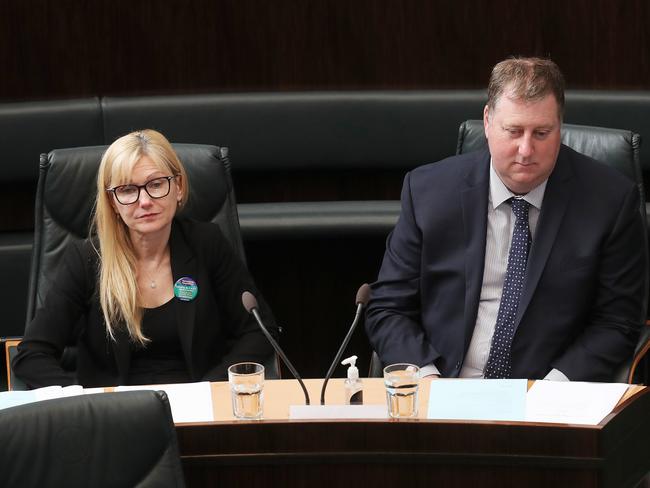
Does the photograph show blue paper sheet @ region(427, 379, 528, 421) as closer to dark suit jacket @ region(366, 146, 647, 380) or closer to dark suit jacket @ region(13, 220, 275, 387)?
dark suit jacket @ region(366, 146, 647, 380)

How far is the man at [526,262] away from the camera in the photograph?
249cm

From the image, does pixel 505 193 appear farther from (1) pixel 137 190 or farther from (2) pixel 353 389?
(1) pixel 137 190

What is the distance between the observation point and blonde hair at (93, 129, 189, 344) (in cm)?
264

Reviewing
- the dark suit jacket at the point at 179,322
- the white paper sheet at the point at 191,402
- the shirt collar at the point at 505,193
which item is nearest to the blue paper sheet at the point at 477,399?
the white paper sheet at the point at 191,402

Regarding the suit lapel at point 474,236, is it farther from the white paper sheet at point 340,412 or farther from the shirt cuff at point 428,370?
the white paper sheet at point 340,412

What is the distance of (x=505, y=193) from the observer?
2.58m

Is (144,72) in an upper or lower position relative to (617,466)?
upper

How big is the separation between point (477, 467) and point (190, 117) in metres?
2.17

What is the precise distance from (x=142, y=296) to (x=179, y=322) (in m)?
0.11

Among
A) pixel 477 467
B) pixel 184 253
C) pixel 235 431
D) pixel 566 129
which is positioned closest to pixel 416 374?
pixel 477 467

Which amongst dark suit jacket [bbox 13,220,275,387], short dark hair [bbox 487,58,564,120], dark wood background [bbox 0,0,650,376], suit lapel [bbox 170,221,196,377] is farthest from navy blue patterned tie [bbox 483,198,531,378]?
dark wood background [bbox 0,0,650,376]

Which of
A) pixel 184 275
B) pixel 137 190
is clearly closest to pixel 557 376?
pixel 184 275

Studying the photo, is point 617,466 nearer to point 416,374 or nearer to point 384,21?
point 416,374

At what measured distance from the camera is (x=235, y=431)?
1.95 meters
